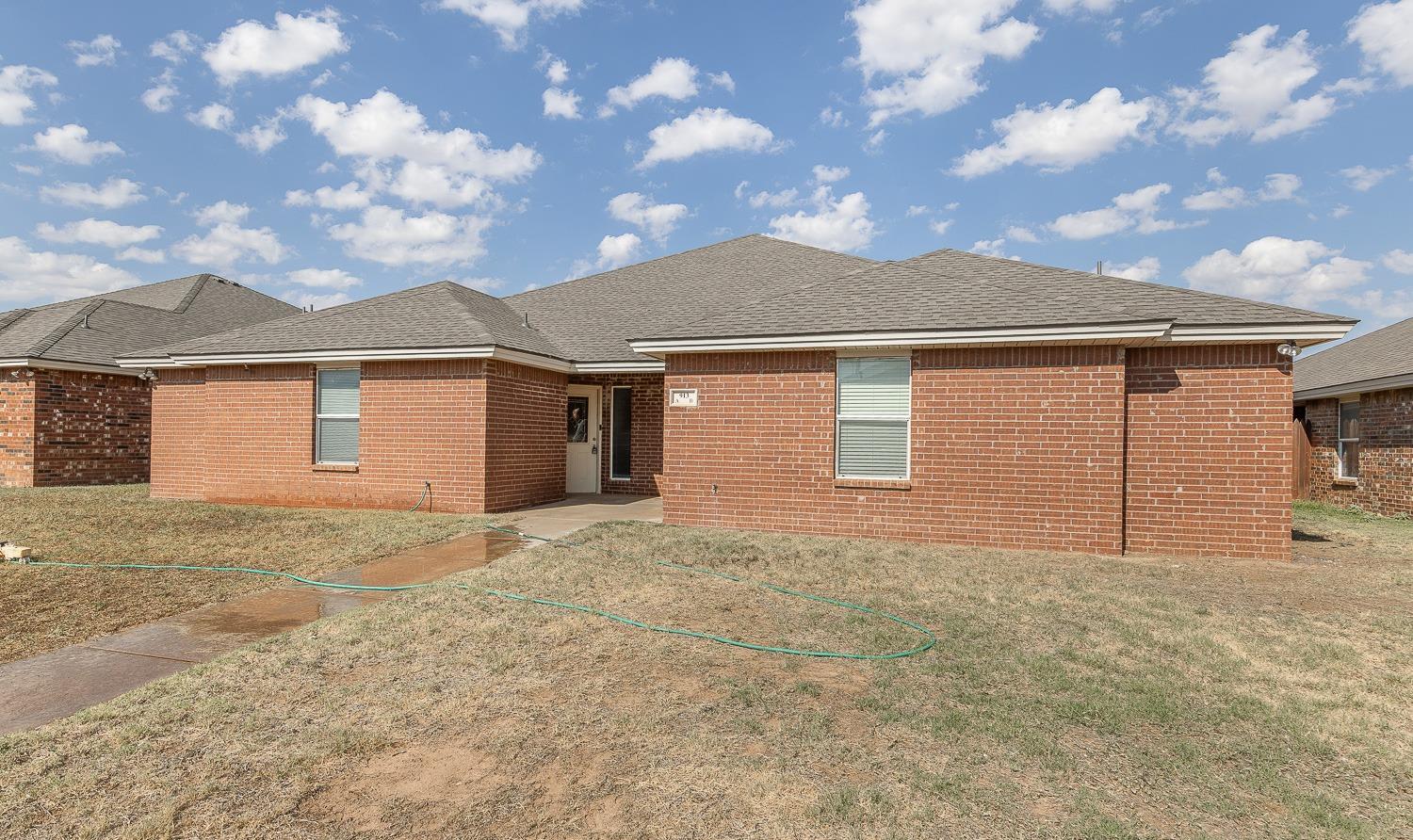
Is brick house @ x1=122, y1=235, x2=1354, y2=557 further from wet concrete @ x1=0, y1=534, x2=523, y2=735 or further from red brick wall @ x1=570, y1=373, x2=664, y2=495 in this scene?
wet concrete @ x1=0, y1=534, x2=523, y2=735

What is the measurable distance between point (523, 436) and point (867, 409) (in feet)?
21.0

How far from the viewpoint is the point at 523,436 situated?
12.9 metres

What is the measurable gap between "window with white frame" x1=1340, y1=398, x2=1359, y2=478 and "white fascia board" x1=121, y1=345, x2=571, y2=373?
56.8ft

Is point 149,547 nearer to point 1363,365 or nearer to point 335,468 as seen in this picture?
point 335,468

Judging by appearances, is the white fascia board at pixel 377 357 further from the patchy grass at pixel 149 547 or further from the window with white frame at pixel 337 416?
the patchy grass at pixel 149 547

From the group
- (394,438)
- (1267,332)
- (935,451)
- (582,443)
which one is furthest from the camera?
(582,443)

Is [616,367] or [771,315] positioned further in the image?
[616,367]

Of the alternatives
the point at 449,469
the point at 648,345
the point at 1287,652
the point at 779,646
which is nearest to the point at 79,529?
the point at 449,469

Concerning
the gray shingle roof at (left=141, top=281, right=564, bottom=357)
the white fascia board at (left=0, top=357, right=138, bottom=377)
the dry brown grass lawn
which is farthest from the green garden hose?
the white fascia board at (left=0, top=357, right=138, bottom=377)

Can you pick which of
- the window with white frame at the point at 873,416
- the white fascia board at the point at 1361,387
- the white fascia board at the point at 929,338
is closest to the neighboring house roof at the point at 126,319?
the white fascia board at the point at 929,338

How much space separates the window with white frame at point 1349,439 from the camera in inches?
612

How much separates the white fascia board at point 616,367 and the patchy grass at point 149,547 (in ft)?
13.6

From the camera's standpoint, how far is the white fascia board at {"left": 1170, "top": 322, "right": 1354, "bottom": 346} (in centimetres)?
840

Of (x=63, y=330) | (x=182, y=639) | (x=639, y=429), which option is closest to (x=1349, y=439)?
(x=639, y=429)
